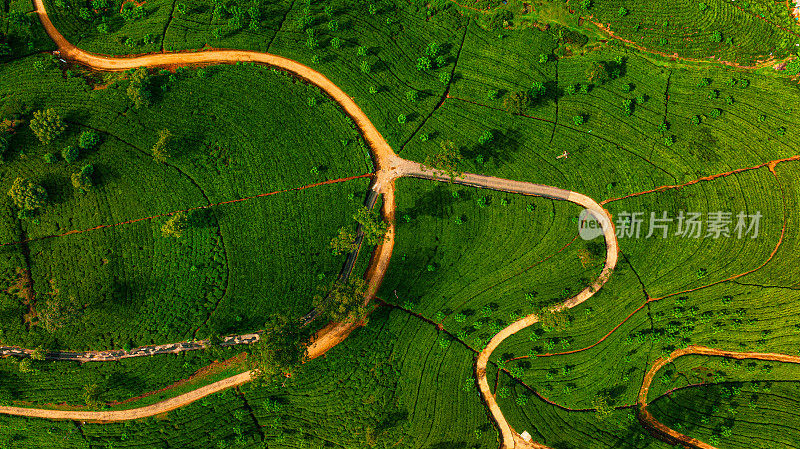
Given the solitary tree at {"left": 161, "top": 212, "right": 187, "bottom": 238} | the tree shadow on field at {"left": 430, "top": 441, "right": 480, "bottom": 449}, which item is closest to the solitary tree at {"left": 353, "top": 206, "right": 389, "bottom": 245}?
the solitary tree at {"left": 161, "top": 212, "right": 187, "bottom": 238}

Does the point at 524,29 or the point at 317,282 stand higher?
the point at 524,29

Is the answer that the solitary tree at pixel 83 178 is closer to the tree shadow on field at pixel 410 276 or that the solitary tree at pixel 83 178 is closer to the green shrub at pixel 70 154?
the green shrub at pixel 70 154

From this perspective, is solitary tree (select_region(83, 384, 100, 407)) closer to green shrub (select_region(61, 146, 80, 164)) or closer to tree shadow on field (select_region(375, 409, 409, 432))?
green shrub (select_region(61, 146, 80, 164))

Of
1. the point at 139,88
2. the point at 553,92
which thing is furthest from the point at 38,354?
the point at 553,92

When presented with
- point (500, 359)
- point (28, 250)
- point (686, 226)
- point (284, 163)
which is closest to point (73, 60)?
point (28, 250)

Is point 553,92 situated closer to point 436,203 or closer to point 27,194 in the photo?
point 436,203

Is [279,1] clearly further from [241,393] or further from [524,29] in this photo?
[241,393]
